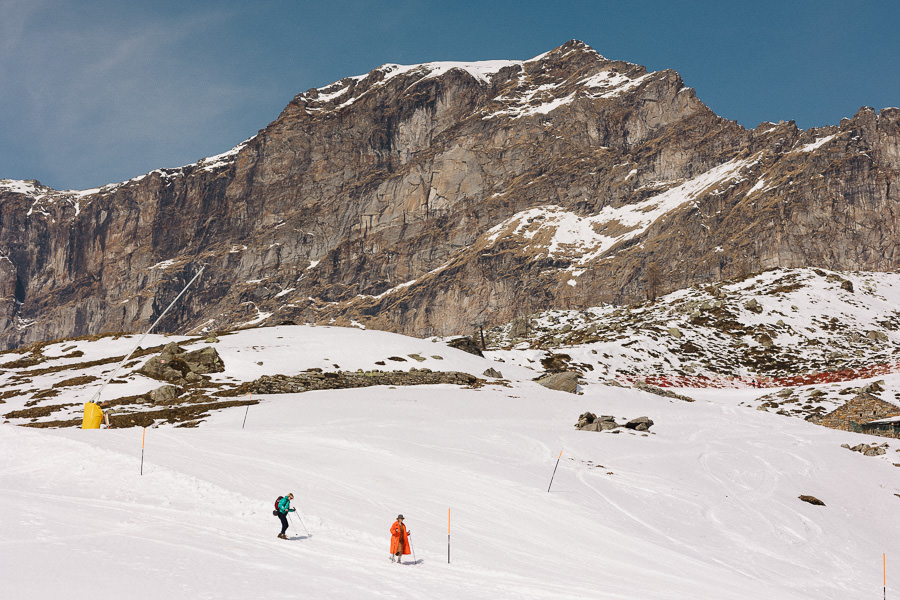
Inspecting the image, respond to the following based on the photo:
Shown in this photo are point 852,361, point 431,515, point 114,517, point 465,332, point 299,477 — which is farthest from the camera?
point 465,332

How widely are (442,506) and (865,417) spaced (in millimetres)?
33265

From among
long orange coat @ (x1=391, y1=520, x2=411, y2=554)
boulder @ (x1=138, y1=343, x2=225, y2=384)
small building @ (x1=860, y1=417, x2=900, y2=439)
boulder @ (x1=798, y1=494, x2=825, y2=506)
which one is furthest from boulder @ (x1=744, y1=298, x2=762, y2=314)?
long orange coat @ (x1=391, y1=520, x2=411, y2=554)

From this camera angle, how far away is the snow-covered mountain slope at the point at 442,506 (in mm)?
11898

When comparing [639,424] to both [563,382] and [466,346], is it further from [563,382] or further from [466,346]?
[466,346]

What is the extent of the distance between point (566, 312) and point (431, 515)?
287 feet

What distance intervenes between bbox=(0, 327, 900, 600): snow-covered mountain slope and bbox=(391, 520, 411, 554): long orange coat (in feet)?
1.61

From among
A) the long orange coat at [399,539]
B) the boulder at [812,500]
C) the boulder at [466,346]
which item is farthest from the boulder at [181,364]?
the boulder at [812,500]

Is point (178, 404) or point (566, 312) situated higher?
point (566, 312)

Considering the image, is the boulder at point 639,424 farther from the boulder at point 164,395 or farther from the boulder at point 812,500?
the boulder at point 164,395

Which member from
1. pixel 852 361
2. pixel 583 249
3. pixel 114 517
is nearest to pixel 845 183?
pixel 583 249

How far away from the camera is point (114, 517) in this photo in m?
14.3

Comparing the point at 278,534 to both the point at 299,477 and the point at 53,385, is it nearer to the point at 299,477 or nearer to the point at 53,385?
the point at 299,477

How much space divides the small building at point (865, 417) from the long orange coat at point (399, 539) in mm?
34207

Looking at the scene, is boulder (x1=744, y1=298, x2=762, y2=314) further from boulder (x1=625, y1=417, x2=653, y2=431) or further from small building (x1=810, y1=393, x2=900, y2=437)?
boulder (x1=625, y1=417, x2=653, y2=431)
